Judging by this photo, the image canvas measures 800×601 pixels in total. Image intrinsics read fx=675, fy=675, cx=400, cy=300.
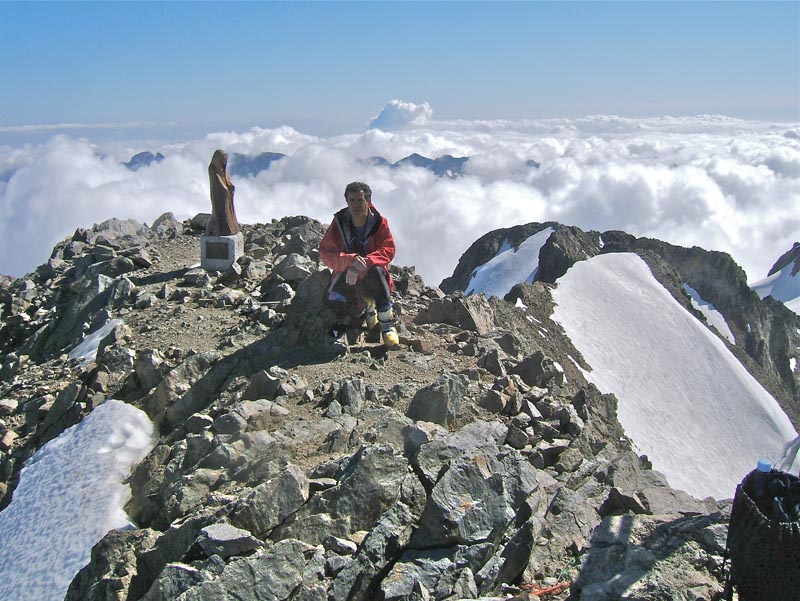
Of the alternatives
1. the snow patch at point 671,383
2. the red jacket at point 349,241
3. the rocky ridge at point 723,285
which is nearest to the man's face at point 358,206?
the red jacket at point 349,241

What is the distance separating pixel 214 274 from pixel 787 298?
103374mm

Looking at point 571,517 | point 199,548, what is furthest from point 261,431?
point 571,517

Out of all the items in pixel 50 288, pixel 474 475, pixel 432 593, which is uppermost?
pixel 474 475

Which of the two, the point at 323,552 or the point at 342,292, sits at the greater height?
the point at 342,292

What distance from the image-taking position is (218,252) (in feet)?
52.0

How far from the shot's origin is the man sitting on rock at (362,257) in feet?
32.9

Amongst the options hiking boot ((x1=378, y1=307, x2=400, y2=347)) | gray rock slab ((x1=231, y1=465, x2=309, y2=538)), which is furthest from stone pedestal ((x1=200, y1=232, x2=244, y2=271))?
gray rock slab ((x1=231, y1=465, x2=309, y2=538))

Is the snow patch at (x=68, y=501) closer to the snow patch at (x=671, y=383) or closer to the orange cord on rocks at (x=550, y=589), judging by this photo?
the orange cord on rocks at (x=550, y=589)

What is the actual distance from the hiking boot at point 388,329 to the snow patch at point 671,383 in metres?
15.3

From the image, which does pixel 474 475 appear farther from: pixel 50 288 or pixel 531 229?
pixel 531 229

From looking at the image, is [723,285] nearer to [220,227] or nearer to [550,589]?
[220,227]

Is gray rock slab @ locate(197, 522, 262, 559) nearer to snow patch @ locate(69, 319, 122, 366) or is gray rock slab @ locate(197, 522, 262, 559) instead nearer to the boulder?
the boulder

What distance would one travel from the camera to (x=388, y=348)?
10320mm

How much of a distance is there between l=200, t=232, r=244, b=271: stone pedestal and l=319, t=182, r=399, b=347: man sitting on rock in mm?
6169
